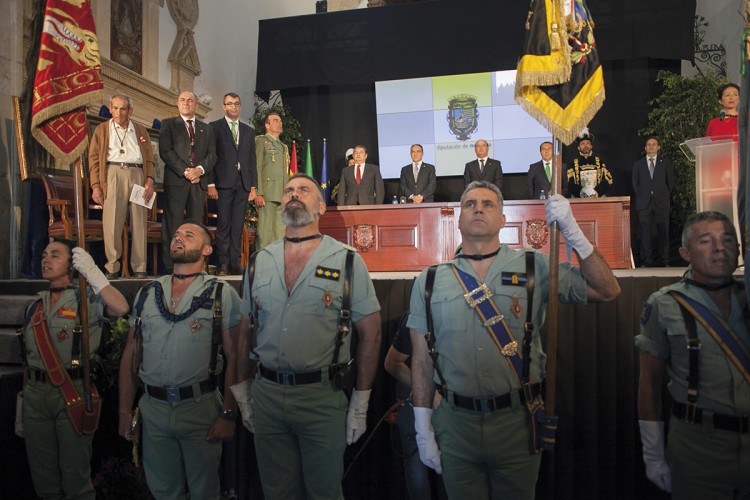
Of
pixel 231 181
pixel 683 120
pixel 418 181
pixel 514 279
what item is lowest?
pixel 514 279

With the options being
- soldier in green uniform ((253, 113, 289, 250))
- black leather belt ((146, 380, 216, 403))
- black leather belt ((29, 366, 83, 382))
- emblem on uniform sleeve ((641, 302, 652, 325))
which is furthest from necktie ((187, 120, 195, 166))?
emblem on uniform sleeve ((641, 302, 652, 325))

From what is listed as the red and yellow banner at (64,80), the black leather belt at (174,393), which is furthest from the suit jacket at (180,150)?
the black leather belt at (174,393)

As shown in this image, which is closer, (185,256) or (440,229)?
(185,256)

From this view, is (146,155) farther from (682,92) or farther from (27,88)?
(682,92)

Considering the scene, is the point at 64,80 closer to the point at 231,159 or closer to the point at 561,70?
the point at 231,159

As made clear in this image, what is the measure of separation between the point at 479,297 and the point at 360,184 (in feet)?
17.2

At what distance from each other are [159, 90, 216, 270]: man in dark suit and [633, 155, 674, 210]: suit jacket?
224 inches

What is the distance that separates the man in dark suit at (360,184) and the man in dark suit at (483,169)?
45.4 inches

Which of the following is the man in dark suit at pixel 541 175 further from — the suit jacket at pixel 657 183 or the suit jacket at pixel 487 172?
the suit jacket at pixel 657 183

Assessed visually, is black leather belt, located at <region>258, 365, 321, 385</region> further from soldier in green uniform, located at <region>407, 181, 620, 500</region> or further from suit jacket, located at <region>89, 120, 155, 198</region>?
suit jacket, located at <region>89, 120, 155, 198</region>

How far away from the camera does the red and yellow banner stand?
11.4 ft

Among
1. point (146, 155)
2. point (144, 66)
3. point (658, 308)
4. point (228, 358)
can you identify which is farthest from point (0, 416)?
point (144, 66)

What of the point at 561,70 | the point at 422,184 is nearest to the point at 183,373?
the point at 561,70

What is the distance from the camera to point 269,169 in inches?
234
